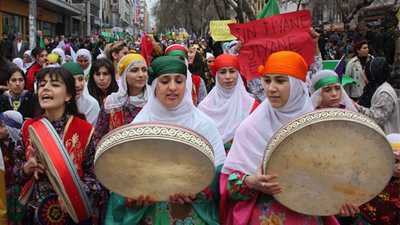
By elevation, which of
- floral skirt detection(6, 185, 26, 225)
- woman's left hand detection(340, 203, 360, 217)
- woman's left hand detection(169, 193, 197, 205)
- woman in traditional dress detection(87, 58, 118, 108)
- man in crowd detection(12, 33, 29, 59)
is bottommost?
floral skirt detection(6, 185, 26, 225)

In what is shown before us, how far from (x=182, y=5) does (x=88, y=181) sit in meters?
52.3

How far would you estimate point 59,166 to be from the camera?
2230 millimetres

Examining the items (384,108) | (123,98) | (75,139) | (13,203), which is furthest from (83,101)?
(384,108)

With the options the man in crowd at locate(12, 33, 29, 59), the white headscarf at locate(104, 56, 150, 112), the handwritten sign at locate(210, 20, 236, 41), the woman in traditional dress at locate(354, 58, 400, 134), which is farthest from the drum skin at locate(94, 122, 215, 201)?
the man in crowd at locate(12, 33, 29, 59)

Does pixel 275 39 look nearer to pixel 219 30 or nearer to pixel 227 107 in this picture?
pixel 227 107

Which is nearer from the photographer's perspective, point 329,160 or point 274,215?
point 329,160

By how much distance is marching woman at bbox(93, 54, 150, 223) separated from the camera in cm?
376

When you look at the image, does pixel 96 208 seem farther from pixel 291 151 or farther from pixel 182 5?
pixel 182 5

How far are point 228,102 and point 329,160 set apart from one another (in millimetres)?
2284

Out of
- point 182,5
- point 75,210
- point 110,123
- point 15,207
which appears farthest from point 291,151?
point 182,5

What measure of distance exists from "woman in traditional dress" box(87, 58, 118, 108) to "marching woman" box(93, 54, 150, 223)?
634 mm

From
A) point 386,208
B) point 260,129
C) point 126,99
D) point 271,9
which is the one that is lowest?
point 386,208

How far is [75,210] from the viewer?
2.32 meters

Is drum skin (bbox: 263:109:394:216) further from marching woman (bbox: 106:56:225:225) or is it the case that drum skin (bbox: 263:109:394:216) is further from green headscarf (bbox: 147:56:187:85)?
green headscarf (bbox: 147:56:187:85)
